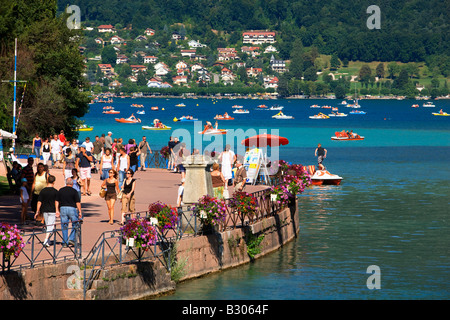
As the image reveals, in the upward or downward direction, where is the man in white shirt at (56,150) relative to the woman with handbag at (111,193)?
upward

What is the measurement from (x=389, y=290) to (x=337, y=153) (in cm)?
5600

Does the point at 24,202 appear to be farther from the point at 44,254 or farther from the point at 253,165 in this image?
the point at 253,165

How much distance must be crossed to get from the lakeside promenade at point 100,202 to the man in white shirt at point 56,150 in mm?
1603

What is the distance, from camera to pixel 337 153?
75.6 meters

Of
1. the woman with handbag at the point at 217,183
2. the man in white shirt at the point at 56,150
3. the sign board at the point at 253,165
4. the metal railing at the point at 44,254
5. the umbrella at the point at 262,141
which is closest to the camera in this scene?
the metal railing at the point at 44,254

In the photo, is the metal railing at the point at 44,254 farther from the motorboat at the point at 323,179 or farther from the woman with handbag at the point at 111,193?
the motorboat at the point at 323,179

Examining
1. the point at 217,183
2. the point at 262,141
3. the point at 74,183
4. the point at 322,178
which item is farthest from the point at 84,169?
the point at 322,178

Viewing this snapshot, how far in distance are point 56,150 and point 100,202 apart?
12460 mm

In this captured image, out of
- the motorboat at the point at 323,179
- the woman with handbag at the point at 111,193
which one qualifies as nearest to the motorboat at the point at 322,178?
the motorboat at the point at 323,179

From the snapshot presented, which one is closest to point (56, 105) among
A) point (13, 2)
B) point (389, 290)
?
point (13, 2)

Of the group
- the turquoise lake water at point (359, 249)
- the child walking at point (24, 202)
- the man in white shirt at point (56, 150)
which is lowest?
the turquoise lake water at point (359, 249)

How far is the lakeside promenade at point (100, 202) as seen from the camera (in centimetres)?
2033

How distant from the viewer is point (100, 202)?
1025 inches
